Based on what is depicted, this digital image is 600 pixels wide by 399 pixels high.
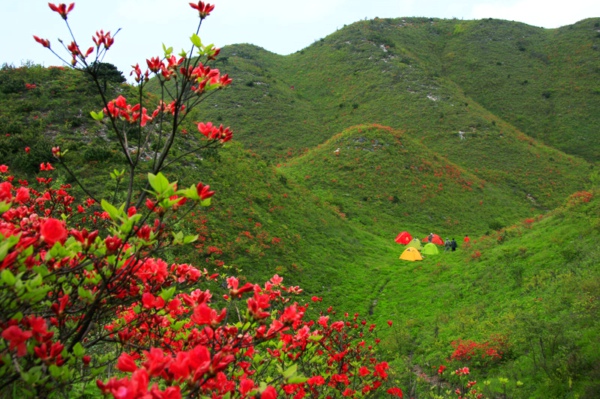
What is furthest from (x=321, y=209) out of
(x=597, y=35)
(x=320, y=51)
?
(x=597, y=35)

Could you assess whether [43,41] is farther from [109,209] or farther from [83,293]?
[83,293]

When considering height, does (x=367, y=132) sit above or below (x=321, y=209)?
above

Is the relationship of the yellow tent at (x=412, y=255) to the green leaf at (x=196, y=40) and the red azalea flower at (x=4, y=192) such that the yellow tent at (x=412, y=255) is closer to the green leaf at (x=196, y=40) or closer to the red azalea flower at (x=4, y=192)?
the green leaf at (x=196, y=40)

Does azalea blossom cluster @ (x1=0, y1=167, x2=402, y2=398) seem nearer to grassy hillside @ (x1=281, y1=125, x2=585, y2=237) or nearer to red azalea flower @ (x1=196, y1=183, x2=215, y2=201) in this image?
red azalea flower @ (x1=196, y1=183, x2=215, y2=201)

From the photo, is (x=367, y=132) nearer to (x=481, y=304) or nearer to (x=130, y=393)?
(x=481, y=304)

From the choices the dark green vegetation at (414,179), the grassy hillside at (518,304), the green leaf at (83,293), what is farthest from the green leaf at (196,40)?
the grassy hillside at (518,304)

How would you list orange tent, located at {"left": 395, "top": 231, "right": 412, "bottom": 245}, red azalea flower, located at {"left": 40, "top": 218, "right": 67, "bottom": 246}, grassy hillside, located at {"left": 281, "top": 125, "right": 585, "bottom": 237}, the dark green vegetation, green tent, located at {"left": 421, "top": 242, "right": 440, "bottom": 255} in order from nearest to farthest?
red azalea flower, located at {"left": 40, "top": 218, "right": 67, "bottom": 246} → the dark green vegetation → green tent, located at {"left": 421, "top": 242, "right": 440, "bottom": 255} → orange tent, located at {"left": 395, "top": 231, "right": 412, "bottom": 245} → grassy hillside, located at {"left": 281, "top": 125, "right": 585, "bottom": 237}

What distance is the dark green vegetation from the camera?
341 inches

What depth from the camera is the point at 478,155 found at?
36.0 m

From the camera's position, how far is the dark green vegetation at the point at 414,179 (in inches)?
341

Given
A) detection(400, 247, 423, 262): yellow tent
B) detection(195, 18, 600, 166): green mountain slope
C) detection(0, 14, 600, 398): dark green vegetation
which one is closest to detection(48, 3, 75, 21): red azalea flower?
detection(0, 14, 600, 398): dark green vegetation

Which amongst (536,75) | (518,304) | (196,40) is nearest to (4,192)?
(196,40)

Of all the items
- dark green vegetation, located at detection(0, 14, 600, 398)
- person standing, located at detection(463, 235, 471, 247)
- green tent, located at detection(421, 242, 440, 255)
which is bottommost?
green tent, located at detection(421, 242, 440, 255)

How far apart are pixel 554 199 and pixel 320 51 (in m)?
47.4
